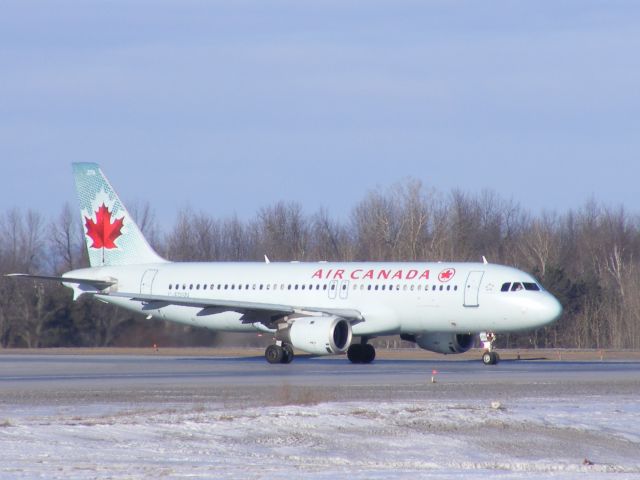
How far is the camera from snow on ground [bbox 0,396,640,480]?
1616 centimetres

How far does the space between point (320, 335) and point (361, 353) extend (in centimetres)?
410

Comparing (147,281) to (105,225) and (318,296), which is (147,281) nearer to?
(105,225)

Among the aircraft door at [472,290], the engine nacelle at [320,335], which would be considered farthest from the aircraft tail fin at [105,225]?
the aircraft door at [472,290]

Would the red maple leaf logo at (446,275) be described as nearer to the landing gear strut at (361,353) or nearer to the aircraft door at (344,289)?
the aircraft door at (344,289)

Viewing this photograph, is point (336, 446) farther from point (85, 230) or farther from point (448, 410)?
point (85, 230)

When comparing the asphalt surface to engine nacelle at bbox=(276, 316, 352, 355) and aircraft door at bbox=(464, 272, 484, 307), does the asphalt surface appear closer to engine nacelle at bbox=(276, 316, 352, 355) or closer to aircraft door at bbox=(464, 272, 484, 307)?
engine nacelle at bbox=(276, 316, 352, 355)

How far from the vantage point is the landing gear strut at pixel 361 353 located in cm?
4462

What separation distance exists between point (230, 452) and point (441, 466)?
9.49 feet

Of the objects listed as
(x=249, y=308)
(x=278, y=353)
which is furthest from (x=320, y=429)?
(x=249, y=308)

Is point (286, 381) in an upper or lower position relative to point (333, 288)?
lower

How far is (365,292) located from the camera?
43.5 m

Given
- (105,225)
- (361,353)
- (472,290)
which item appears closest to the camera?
(472,290)

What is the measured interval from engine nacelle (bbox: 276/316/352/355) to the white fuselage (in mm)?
1481

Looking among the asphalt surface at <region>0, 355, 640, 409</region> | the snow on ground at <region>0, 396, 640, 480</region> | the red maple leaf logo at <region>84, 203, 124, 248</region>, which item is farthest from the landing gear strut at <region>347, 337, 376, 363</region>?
the snow on ground at <region>0, 396, 640, 480</region>
